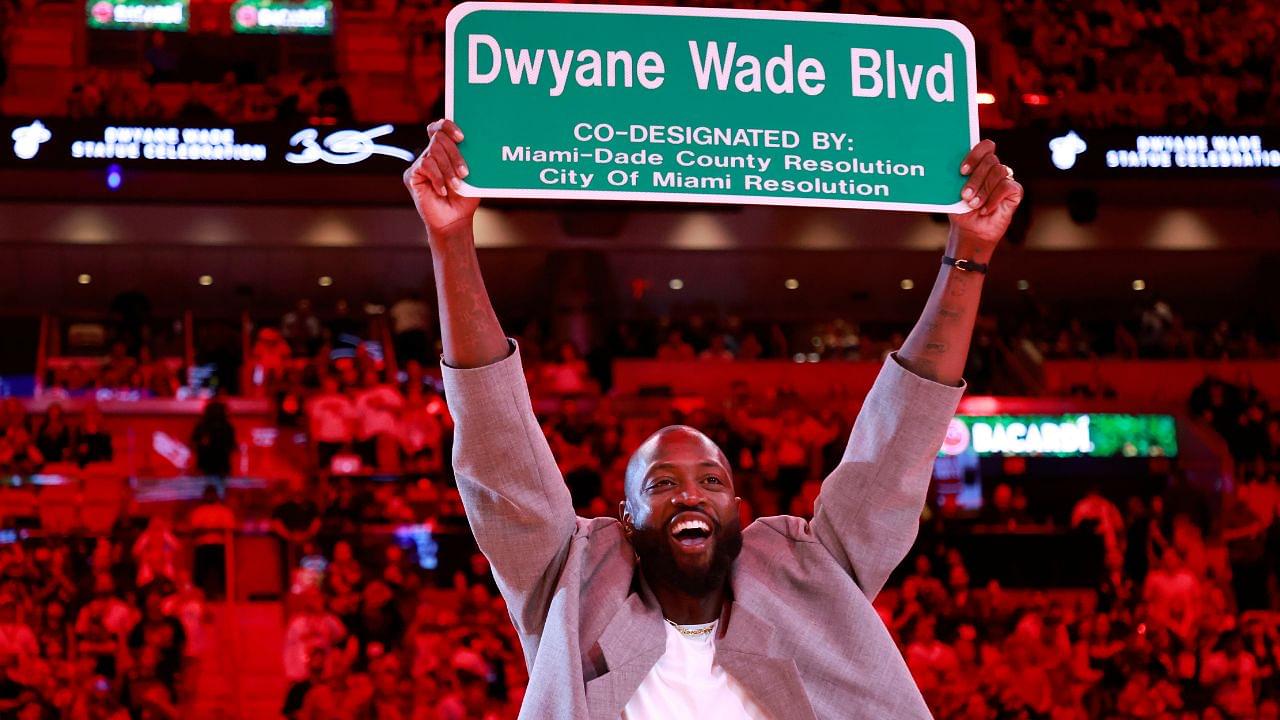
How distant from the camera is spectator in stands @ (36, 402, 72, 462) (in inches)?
502

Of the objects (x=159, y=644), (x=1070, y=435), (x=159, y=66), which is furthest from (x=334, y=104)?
(x=1070, y=435)

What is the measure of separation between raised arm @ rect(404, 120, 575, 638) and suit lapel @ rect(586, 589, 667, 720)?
7.4 inches

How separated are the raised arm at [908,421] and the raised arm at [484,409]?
1.67 ft

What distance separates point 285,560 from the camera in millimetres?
11578

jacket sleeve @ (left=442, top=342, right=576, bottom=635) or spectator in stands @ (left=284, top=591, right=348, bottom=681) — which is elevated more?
jacket sleeve @ (left=442, top=342, right=576, bottom=635)

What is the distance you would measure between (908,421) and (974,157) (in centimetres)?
49

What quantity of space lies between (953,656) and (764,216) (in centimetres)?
937

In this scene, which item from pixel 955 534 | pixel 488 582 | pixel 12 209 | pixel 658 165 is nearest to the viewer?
pixel 658 165

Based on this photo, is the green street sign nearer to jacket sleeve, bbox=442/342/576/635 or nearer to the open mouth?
jacket sleeve, bbox=442/342/576/635

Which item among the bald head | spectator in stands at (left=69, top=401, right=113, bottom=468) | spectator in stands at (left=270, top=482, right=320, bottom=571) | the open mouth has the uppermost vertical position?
spectator in stands at (left=69, top=401, right=113, bottom=468)

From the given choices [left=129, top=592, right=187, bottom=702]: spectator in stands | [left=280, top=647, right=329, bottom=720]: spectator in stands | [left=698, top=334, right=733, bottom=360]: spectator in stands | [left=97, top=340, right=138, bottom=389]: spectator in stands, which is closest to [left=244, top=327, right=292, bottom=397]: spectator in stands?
[left=97, top=340, right=138, bottom=389]: spectator in stands

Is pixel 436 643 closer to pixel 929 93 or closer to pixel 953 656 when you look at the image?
pixel 953 656

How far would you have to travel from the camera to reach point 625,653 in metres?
2.52

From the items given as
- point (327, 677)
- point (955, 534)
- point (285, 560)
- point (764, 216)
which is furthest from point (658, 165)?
point (764, 216)
